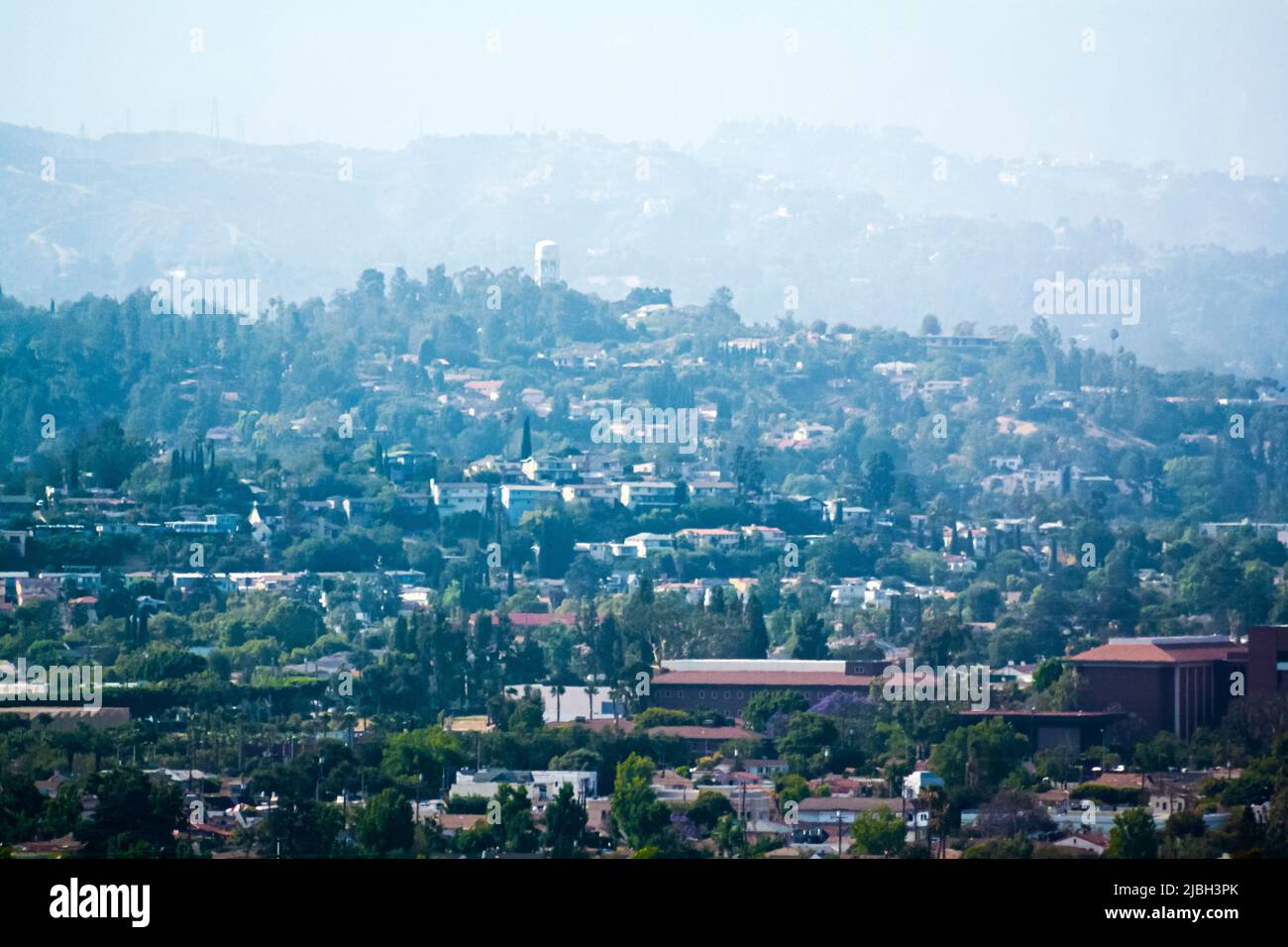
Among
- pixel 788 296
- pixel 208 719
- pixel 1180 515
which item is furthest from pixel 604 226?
pixel 208 719

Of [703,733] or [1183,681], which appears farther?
[1183,681]

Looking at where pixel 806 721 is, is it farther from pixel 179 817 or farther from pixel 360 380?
pixel 360 380

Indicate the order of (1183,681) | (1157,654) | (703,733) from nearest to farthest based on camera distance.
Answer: (703,733), (1183,681), (1157,654)

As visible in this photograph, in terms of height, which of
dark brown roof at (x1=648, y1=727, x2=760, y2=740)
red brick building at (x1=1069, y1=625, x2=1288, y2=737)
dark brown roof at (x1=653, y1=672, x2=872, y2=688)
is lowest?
dark brown roof at (x1=648, y1=727, x2=760, y2=740)

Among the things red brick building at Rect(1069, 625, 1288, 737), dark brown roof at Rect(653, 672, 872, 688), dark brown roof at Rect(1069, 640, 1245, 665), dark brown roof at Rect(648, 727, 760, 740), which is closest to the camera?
dark brown roof at Rect(648, 727, 760, 740)

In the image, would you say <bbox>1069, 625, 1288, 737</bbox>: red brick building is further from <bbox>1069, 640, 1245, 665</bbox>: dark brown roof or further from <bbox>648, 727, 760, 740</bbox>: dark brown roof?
<bbox>648, 727, 760, 740</bbox>: dark brown roof

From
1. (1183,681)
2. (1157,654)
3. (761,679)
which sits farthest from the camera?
(761,679)

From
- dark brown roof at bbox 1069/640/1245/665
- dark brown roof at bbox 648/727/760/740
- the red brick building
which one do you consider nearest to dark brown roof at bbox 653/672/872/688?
dark brown roof at bbox 1069/640/1245/665

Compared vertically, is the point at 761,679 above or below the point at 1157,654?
below

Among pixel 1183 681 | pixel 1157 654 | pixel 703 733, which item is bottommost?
pixel 703 733

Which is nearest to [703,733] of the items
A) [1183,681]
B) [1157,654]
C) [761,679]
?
[761,679]

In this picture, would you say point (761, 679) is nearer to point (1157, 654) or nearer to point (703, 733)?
point (703, 733)
